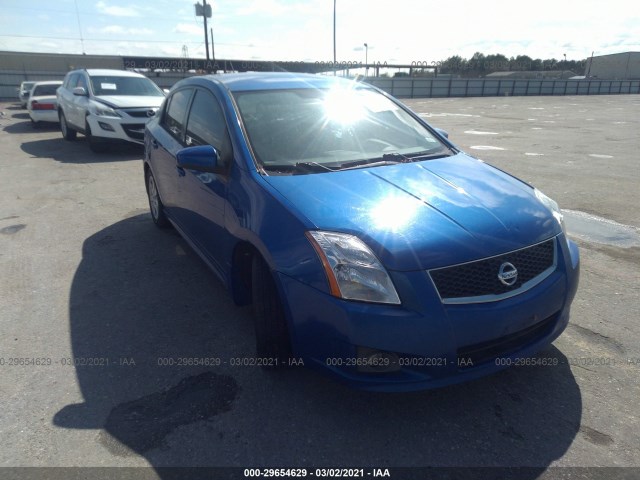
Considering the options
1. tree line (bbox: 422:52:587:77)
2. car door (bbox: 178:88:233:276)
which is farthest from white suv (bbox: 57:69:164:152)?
tree line (bbox: 422:52:587:77)

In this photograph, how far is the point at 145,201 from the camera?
680cm

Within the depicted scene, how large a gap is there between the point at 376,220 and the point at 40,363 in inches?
90.1

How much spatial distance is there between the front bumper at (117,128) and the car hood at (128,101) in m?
0.34

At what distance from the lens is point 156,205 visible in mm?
5363

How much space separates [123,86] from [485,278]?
1109cm

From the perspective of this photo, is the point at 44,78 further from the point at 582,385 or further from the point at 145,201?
the point at 582,385

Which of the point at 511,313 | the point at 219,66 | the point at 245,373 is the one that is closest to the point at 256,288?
the point at 245,373

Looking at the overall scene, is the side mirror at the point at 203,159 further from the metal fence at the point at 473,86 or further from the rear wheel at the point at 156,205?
the metal fence at the point at 473,86

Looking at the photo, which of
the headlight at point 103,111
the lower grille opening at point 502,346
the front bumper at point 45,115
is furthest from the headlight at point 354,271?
the front bumper at point 45,115

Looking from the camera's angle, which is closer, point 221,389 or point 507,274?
point 507,274

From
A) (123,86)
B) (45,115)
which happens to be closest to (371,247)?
(123,86)

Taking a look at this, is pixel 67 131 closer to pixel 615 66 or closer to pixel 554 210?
pixel 554 210

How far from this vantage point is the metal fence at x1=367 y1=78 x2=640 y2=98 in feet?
125

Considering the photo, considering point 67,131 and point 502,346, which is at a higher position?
point 502,346
